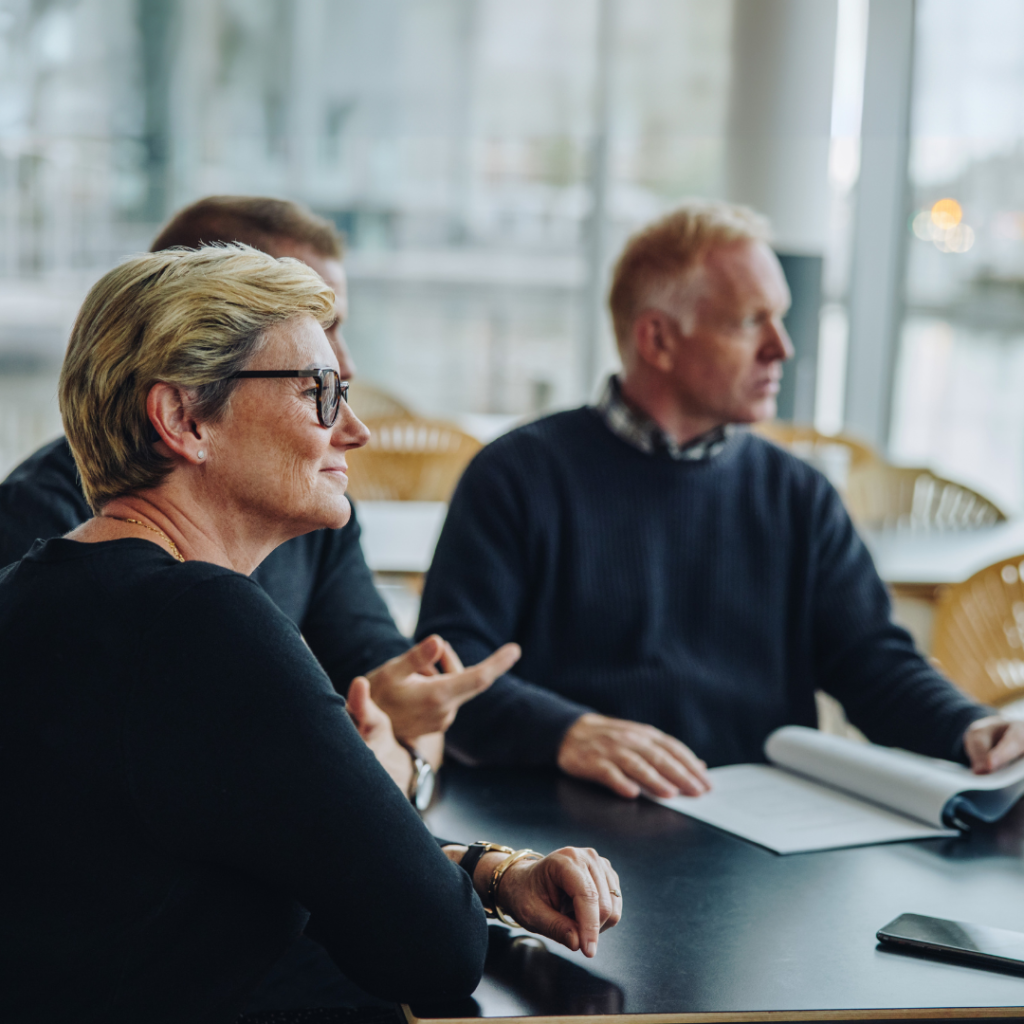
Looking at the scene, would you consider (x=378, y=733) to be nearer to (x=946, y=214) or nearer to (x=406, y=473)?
(x=406, y=473)

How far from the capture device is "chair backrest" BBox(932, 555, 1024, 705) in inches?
93.0

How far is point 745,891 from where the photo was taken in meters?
1.28

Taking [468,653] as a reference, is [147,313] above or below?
above

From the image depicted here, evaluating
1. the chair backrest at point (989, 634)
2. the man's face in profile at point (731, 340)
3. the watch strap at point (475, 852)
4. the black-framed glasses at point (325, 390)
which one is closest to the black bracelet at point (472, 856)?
the watch strap at point (475, 852)

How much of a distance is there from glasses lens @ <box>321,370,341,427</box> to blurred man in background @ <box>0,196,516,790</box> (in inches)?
14.8

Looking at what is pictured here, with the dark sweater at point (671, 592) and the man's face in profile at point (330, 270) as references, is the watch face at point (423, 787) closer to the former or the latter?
the dark sweater at point (671, 592)

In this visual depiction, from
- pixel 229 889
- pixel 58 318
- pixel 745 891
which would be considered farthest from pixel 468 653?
pixel 58 318

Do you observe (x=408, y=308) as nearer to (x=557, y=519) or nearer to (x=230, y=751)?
(x=557, y=519)

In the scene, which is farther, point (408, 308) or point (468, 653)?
point (408, 308)

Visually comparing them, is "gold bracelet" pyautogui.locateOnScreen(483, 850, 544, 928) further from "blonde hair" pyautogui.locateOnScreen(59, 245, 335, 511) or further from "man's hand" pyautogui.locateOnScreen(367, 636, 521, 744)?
"blonde hair" pyautogui.locateOnScreen(59, 245, 335, 511)

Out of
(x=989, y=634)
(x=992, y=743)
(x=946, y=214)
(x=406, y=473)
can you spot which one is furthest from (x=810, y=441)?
(x=992, y=743)

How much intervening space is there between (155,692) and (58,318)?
484 cm

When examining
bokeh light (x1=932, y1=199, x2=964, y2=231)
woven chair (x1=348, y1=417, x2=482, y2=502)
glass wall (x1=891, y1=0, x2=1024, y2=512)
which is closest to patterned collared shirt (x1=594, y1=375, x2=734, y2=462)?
woven chair (x1=348, y1=417, x2=482, y2=502)

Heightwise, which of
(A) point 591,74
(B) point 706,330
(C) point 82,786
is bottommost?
(C) point 82,786
